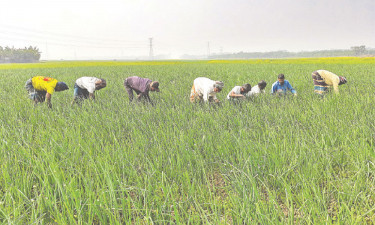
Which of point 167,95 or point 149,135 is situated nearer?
point 149,135

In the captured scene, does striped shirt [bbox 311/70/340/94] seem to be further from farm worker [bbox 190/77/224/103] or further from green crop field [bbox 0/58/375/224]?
farm worker [bbox 190/77/224/103]

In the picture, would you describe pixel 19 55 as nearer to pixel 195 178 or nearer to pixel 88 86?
pixel 88 86

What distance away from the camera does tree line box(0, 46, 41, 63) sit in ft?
249

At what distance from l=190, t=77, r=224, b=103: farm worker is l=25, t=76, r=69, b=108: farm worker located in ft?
10.2

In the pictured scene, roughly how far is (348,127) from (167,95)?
4489mm

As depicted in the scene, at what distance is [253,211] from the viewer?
1.43 metres

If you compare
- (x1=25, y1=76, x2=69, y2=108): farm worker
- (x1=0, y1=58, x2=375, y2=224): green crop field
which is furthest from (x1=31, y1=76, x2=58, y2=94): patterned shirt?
(x1=0, y1=58, x2=375, y2=224): green crop field

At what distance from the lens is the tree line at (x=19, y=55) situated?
75750 mm

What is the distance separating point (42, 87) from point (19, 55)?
317 feet

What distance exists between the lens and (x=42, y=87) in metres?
4.87

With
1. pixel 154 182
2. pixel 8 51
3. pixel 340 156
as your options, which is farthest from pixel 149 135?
pixel 8 51

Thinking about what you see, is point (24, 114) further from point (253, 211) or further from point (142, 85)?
point (253, 211)

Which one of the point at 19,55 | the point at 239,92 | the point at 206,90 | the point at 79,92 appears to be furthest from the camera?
the point at 19,55

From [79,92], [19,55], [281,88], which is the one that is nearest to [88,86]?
[79,92]
